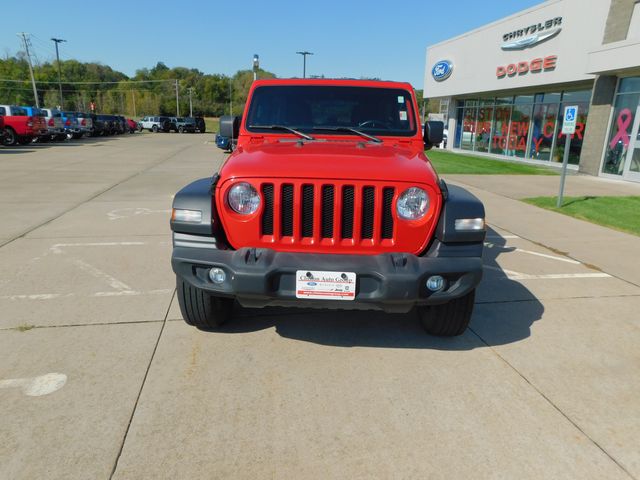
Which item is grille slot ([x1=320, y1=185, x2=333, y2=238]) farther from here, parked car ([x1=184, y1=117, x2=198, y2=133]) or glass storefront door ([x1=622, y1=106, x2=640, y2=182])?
parked car ([x1=184, y1=117, x2=198, y2=133])

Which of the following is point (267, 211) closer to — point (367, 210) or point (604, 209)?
point (367, 210)

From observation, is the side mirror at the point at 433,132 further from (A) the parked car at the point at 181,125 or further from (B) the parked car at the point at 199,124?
(A) the parked car at the point at 181,125

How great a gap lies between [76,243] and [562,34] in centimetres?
1780

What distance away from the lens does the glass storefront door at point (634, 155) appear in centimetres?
1286

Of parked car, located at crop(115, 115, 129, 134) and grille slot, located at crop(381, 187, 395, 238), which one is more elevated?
grille slot, located at crop(381, 187, 395, 238)

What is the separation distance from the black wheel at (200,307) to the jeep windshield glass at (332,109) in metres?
1.58

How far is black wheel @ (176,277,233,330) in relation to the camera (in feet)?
10.7

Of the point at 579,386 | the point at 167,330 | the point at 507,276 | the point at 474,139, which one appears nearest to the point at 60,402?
the point at 167,330

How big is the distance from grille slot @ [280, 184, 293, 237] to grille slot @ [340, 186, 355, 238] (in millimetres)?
326

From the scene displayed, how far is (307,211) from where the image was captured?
9.51 ft

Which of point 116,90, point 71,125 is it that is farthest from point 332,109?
point 116,90

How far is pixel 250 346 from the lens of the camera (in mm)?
3326

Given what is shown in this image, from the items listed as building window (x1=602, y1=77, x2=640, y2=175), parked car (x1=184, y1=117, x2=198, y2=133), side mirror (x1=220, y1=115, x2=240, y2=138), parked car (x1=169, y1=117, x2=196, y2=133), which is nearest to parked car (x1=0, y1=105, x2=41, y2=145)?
side mirror (x1=220, y1=115, x2=240, y2=138)

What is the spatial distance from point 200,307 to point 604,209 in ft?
28.2
